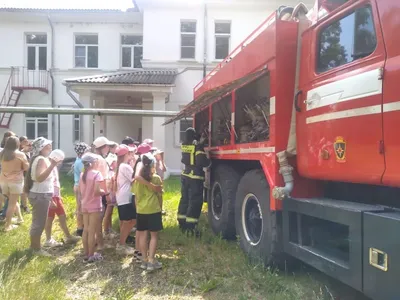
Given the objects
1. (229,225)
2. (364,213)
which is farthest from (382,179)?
(229,225)

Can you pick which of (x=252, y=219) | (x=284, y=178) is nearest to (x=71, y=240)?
(x=252, y=219)

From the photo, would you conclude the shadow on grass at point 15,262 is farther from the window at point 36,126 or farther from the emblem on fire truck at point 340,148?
the window at point 36,126

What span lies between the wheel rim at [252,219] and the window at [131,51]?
1418 cm

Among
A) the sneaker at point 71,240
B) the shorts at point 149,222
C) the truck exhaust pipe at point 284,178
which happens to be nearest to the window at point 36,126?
the sneaker at point 71,240

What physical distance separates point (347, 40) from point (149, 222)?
9.78 ft

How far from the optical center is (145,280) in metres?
4.38

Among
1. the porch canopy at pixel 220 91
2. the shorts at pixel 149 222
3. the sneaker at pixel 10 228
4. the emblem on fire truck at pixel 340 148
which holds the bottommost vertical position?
the sneaker at pixel 10 228

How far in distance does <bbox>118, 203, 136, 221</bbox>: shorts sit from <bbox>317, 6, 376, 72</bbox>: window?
10.1ft

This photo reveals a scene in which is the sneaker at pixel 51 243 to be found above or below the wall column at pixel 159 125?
below

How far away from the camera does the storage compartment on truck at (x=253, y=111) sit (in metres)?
4.69

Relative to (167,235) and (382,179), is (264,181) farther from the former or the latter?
(167,235)

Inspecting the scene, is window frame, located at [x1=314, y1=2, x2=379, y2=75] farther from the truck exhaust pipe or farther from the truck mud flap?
the truck mud flap

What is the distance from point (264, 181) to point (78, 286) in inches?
93.1

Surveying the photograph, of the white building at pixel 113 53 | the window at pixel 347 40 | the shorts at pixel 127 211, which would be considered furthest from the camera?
the white building at pixel 113 53
